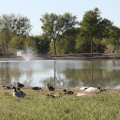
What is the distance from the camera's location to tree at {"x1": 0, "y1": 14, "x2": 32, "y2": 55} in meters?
63.7

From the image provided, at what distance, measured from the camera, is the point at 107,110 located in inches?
249

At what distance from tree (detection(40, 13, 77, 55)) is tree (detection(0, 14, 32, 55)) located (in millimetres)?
8573

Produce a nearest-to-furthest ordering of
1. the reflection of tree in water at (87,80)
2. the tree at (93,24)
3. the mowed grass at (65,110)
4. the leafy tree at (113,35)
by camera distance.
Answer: the mowed grass at (65,110), the reflection of tree in water at (87,80), the tree at (93,24), the leafy tree at (113,35)

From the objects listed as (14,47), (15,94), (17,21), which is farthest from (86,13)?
(15,94)

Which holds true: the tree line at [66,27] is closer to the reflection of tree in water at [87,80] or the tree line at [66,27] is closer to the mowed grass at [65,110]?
the reflection of tree in water at [87,80]

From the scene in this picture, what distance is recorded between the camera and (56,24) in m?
58.5

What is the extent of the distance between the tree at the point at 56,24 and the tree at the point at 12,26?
857 centimetres

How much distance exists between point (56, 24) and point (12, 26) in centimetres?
1389

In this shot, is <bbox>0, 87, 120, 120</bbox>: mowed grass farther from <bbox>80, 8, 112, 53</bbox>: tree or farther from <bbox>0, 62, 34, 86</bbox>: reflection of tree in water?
<bbox>80, 8, 112, 53</bbox>: tree

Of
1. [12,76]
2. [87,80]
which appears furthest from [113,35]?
[87,80]

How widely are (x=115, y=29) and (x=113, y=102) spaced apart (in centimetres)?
6043

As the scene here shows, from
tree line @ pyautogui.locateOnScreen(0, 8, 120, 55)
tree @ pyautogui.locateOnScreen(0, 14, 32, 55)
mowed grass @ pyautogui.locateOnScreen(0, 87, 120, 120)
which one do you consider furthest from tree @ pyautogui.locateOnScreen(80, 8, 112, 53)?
mowed grass @ pyautogui.locateOnScreen(0, 87, 120, 120)

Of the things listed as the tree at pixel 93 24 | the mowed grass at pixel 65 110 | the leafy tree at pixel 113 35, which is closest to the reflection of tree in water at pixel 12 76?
the mowed grass at pixel 65 110

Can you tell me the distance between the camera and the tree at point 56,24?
57.9m
